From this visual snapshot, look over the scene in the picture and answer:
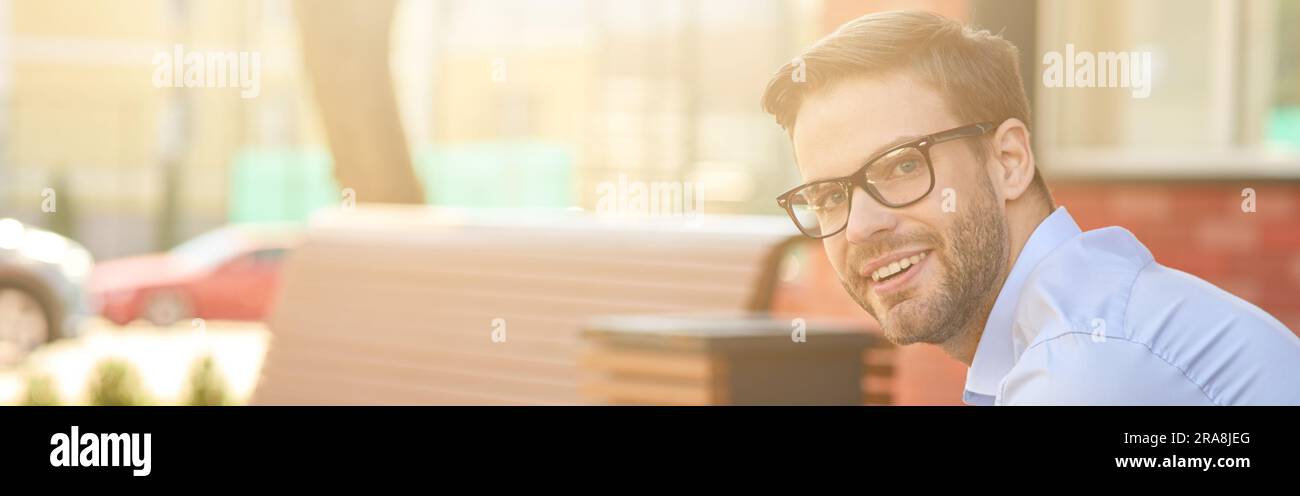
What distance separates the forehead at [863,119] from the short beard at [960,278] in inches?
3.8

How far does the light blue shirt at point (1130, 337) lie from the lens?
4.94 ft

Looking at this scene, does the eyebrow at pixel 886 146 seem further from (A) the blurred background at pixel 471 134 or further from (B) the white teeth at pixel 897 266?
(A) the blurred background at pixel 471 134

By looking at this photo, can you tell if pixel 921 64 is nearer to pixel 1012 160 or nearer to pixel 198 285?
pixel 1012 160

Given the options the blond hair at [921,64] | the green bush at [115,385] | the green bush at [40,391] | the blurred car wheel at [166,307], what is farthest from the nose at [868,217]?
the blurred car wheel at [166,307]

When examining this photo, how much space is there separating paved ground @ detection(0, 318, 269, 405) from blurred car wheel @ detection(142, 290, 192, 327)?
104mm

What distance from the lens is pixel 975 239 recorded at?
1684mm

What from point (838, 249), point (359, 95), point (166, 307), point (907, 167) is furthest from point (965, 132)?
point (166, 307)
